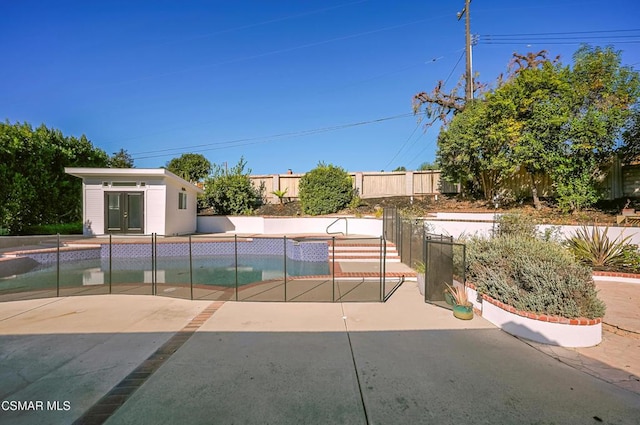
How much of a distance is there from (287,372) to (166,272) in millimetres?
7261

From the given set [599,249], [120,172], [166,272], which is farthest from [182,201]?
[599,249]

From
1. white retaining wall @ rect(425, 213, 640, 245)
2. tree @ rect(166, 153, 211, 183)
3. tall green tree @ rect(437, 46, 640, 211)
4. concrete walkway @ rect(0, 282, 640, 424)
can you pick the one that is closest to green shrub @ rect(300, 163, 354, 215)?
white retaining wall @ rect(425, 213, 640, 245)

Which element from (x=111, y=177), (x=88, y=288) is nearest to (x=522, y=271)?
(x=88, y=288)

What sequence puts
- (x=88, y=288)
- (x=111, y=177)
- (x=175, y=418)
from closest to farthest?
(x=175, y=418), (x=88, y=288), (x=111, y=177)

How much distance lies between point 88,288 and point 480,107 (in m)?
13.9

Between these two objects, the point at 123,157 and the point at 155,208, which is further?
→ the point at 123,157

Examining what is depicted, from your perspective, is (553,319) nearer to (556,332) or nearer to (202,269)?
(556,332)

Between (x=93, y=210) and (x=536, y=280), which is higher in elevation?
(x=93, y=210)

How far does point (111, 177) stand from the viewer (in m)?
12.9

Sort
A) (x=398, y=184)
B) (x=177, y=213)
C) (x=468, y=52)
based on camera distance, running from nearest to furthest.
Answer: (x=177, y=213) < (x=468, y=52) < (x=398, y=184)

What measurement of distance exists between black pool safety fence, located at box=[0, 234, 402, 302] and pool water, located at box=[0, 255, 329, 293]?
2cm

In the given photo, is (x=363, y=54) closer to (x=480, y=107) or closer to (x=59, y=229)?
(x=480, y=107)

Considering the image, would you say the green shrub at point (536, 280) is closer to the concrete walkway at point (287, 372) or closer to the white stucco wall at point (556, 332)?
the white stucco wall at point (556, 332)

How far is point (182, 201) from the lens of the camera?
14906mm
